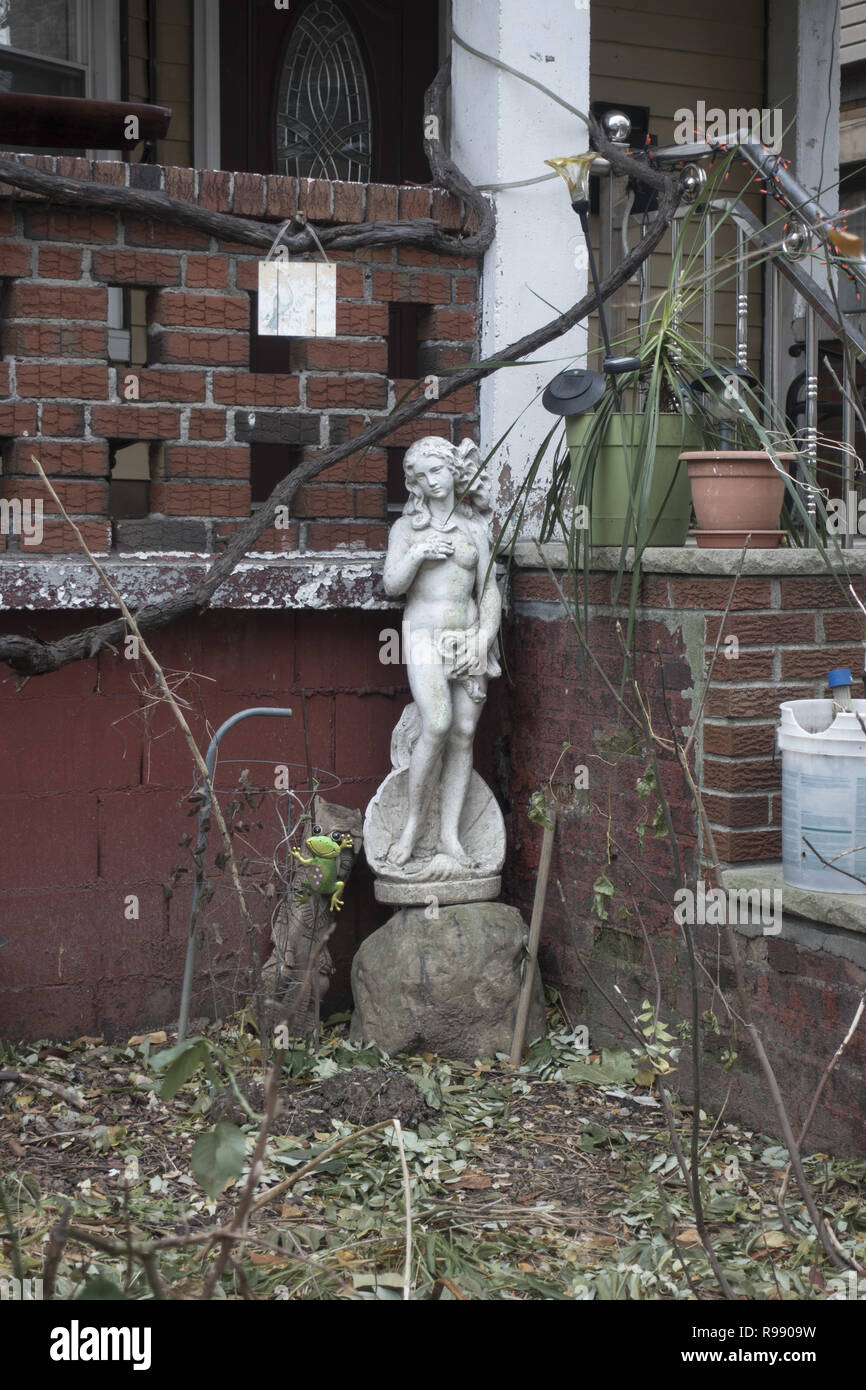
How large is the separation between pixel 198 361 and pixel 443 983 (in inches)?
77.9

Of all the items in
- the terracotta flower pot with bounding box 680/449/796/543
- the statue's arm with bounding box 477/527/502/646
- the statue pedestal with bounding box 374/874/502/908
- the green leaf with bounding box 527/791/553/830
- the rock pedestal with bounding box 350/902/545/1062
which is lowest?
the rock pedestal with bounding box 350/902/545/1062

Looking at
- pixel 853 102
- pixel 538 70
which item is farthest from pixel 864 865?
pixel 853 102

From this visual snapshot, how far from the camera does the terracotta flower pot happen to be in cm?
391

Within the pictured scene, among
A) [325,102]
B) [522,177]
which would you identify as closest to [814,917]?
[522,177]

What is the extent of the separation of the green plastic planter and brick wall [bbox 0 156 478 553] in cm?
68

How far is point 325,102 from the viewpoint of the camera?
632 centimetres

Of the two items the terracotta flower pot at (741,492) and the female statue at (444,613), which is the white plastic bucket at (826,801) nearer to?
the terracotta flower pot at (741,492)

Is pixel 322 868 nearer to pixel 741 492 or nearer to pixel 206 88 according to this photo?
pixel 741 492

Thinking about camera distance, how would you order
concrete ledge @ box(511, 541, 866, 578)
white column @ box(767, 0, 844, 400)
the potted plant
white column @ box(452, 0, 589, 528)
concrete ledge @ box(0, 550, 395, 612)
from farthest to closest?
1. white column @ box(767, 0, 844, 400)
2. white column @ box(452, 0, 589, 528)
3. concrete ledge @ box(0, 550, 395, 612)
4. the potted plant
5. concrete ledge @ box(511, 541, 866, 578)

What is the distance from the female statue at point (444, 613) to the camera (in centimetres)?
423

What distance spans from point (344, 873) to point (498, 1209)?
139cm

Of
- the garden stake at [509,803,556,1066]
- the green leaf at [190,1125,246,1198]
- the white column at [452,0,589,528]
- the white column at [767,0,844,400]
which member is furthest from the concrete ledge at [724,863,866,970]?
the white column at [767,0,844,400]

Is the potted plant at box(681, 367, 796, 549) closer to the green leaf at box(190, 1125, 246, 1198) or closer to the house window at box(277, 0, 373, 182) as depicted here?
the green leaf at box(190, 1125, 246, 1198)
